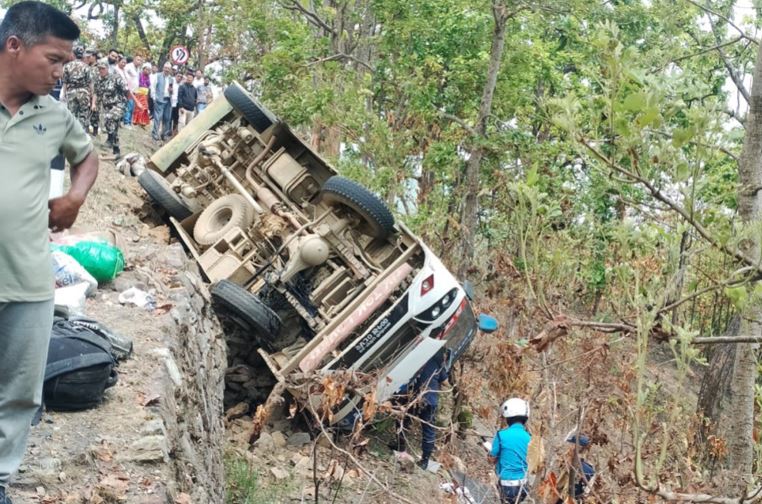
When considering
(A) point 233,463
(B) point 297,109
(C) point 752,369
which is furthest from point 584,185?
(C) point 752,369

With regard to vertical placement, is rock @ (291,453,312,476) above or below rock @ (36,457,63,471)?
above

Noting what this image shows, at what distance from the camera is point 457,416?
11.3 m

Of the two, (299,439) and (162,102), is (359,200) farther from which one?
(162,102)

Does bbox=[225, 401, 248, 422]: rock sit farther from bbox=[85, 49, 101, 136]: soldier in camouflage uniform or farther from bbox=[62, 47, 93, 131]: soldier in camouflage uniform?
bbox=[85, 49, 101, 136]: soldier in camouflage uniform

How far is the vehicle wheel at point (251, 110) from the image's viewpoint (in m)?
11.1

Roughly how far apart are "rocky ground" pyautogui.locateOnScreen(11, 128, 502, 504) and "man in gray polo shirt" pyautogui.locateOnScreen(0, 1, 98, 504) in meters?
0.80

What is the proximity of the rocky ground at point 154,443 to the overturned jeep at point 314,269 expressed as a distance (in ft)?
1.73

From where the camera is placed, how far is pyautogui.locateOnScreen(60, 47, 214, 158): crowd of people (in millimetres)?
14250

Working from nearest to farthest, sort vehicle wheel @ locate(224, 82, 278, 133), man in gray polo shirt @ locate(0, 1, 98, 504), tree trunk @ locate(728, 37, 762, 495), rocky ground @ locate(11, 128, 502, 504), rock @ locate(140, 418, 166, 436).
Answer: man in gray polo shirt @ locate(0, 1, 98, 504)
tree trunk @ locate(728, 37, 762, 495)
rocky ground @ locate(11, 128, 502, 504)
rock @ locate(140, 418, 166, 436)
vehicle wheel @ locate(224, 82, 278, 133)

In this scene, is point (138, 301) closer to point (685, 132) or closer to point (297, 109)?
point (685, 132)

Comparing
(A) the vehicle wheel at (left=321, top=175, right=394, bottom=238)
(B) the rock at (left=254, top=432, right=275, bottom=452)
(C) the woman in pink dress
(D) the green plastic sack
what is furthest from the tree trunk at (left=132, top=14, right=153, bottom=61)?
(D) the green plastic sack

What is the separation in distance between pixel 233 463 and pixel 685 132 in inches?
225

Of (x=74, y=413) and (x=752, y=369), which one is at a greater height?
(x=752, y=369)

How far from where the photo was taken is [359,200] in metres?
9.30
